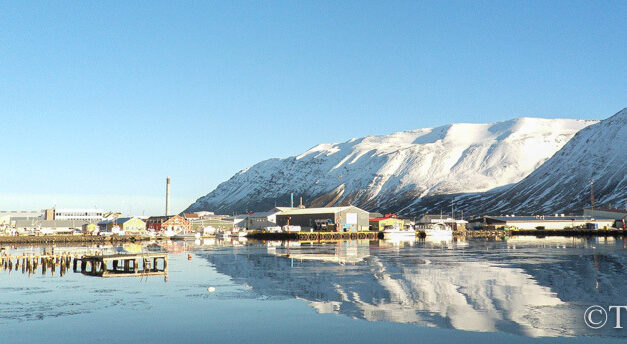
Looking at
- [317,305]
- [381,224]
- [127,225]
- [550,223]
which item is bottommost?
[317,305]

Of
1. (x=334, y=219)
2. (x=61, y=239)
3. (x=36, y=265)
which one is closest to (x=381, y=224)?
(x=334, y=219)

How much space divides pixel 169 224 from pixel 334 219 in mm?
53885

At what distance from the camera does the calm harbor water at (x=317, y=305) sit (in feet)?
86.2

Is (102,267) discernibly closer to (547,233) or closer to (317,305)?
(317,305)

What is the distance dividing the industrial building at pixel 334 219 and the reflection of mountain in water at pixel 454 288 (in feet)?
272

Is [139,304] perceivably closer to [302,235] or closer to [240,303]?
[240,303]

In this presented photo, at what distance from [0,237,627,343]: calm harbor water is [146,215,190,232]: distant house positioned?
397 ft

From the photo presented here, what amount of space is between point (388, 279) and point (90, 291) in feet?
68.2

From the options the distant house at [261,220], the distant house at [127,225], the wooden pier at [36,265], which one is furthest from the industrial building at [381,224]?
the wooden pier at [36,265]

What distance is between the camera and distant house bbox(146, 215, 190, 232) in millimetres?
175375

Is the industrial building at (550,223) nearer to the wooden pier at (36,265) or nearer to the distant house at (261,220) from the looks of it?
the distant house at (261,220)

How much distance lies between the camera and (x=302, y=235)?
131 m

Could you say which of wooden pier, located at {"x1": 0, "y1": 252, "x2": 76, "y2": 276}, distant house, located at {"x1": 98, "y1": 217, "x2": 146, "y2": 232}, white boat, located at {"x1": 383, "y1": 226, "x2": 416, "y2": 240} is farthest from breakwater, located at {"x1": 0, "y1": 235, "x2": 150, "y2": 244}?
wooden pier, located at {"x1": 0, "y1": 252, "x2": 76, "y2": 276}

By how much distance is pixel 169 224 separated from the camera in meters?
176
